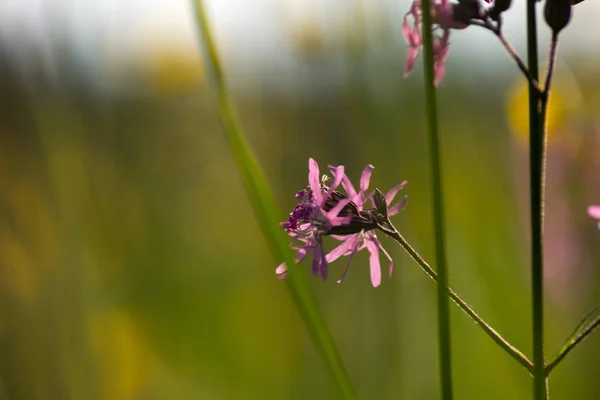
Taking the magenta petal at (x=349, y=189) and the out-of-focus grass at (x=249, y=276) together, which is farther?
the out-of-focus grass at (x=249, y=276)

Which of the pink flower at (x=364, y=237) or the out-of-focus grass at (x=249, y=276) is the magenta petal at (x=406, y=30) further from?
the out-of-focus grass at (x=249, y=276)

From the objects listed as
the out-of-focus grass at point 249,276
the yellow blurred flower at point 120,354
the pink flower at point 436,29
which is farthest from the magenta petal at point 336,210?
the yellow blurred flower at point 120,354

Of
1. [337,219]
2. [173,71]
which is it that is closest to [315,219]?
[337,219]

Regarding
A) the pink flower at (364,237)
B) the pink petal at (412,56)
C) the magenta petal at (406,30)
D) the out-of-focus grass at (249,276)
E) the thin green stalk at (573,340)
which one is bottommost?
the out-of-focus grass at (249,276)

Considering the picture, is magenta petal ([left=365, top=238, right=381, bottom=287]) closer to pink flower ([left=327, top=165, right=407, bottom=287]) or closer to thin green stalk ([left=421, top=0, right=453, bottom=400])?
pink flower ([left=327, top=165, right=407, bottom=287])

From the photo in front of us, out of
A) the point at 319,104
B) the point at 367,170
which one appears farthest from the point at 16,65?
the point at 319,104

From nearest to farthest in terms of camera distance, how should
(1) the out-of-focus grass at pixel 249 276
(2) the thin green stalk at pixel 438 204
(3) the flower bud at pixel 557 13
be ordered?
(2) the thin green stalk at pixel 438 204 → (3) the flower bud at pixel 557 13 → (1) the out-of-focus grass at pixel 249 276

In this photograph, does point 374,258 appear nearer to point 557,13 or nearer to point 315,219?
point 315,219

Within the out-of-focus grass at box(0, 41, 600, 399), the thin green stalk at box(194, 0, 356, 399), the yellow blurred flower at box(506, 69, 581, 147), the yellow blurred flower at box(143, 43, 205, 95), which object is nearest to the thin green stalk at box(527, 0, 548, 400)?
the thin green stalk at box(194, 0, 356, 399)
